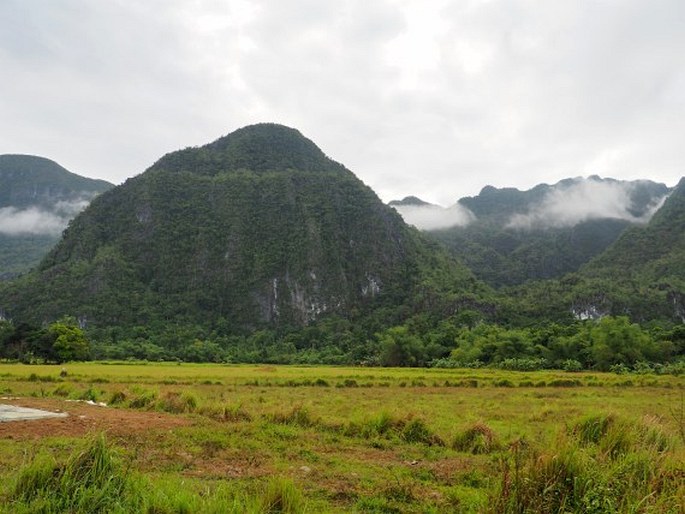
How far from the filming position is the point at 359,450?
368 inches

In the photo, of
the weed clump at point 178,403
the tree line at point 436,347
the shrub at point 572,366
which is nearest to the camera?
the weed clump at point 178,403

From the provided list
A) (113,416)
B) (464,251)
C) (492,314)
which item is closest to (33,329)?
(113,416)

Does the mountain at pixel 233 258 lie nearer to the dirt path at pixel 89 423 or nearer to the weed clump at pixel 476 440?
the dirt path at pixel 89 423

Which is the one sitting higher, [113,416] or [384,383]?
[113,416]

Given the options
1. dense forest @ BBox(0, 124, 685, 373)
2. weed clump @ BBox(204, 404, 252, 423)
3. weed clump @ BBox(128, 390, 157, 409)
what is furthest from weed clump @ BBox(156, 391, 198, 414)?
dense forest @ BBox(0, 124, 685, 373)

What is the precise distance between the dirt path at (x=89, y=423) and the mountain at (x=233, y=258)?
83782mm

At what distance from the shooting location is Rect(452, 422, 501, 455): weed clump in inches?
376

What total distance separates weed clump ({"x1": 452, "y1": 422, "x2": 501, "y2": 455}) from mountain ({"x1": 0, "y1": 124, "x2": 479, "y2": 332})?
8941cm

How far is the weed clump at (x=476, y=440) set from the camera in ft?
31.3

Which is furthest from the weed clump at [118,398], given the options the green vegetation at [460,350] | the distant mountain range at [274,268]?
the distant mountain range at [274,268]

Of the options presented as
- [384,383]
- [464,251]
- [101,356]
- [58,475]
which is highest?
[464,251]

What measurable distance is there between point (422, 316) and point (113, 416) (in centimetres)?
8074

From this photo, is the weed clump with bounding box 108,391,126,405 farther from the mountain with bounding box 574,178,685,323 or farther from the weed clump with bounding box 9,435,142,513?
the mountain with bounding box 574,178,685,323

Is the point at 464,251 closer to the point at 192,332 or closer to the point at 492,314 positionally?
the point at 492,314
